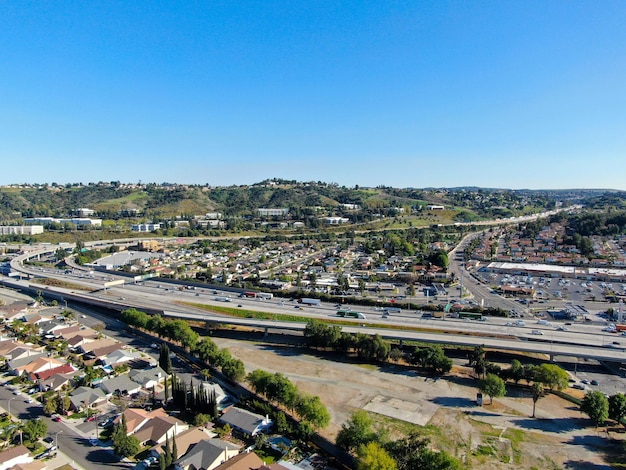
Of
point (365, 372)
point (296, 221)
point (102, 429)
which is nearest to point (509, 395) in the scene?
point (365, 372)

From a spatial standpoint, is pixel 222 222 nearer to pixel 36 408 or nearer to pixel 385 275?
pixel 385 275

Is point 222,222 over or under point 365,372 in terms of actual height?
over

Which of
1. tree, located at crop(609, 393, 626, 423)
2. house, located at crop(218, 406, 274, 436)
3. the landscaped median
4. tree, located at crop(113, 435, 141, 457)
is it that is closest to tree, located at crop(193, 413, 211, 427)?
house, located at crop(218, 406, 274, 436)

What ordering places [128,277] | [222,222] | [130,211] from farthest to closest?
1. [130,211]
2. [222,222]
3. [128,277]

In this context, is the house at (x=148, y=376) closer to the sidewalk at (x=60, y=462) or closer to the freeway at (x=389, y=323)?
the sidewalk at (x=60, y=462)

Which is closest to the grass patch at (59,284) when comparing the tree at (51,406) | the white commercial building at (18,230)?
the tree at (51,406)

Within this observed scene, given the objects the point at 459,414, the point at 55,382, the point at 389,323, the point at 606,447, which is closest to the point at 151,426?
the point at 55,382

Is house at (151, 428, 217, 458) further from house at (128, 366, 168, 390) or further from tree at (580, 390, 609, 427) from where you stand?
tree at (580, 390, 609, 427)
